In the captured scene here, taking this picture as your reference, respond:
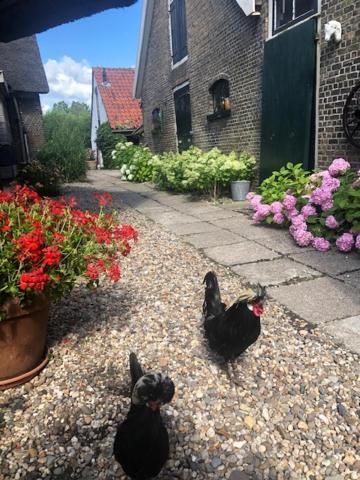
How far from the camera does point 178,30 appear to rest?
11328 mm

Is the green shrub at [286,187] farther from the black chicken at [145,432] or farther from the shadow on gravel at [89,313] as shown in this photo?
the black chicken at [145,432]

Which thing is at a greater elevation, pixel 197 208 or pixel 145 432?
pixel 145 432

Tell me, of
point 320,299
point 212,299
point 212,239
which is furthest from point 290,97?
point 212,299

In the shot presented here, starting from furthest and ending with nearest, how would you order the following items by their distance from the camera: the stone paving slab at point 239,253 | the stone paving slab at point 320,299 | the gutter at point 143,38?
the gutter at point 143,38 < the stone paving slab at point 239,253 < the stone paving slab at point 320,299

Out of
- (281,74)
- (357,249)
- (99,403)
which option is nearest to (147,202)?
(281,74)

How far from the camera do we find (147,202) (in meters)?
8.41

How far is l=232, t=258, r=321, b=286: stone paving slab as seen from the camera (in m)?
3.62

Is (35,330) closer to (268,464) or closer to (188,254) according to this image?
(268,464)

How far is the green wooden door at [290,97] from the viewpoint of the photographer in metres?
5.98

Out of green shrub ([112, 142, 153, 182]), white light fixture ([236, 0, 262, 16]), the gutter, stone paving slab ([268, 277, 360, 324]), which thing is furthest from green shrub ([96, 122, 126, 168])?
stone paving slab ([268, 277, 360, 324])

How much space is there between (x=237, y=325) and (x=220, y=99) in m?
8.36

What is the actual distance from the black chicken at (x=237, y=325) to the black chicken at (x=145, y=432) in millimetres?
736

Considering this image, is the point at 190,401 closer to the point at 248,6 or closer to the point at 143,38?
the point at 248,6

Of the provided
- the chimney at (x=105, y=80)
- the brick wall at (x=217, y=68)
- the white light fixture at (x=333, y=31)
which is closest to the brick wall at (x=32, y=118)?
the chimney at (x=105, y=80)
